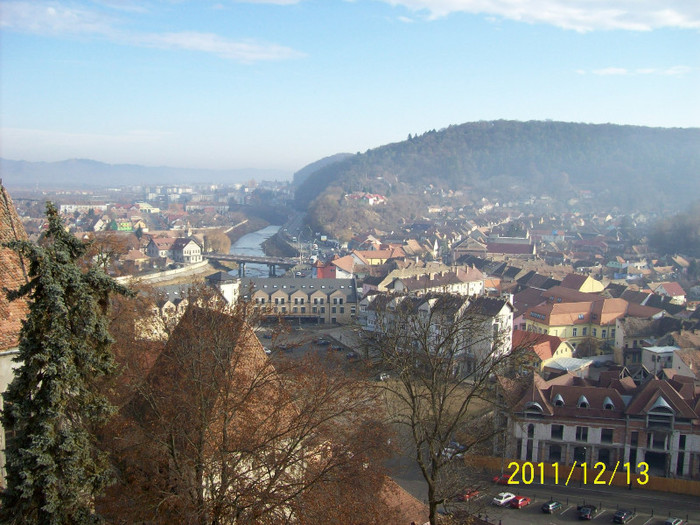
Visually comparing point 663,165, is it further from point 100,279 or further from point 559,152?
point 100,279

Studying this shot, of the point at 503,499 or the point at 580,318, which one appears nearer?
the point at 503,499

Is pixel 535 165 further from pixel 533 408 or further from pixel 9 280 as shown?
pixel 9 280

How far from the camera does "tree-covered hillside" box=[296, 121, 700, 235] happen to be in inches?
4294

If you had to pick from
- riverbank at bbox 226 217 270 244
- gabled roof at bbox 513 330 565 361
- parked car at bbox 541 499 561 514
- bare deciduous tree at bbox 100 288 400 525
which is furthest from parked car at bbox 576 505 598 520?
riverbank at bbox 226 217 270 244

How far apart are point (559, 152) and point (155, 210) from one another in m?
87.0

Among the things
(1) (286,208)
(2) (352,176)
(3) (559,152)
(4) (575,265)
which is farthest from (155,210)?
(3) (559,152)

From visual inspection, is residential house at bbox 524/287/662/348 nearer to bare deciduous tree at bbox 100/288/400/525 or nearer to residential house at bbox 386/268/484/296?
residential house at bbox 386/268/484/296

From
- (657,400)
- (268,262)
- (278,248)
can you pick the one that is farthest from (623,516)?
(278,248)

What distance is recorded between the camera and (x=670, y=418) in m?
13.9

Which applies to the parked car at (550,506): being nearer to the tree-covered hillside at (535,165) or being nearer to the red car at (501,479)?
the red car at (501,479)

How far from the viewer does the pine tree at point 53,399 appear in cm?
411

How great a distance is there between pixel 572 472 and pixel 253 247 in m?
56.4

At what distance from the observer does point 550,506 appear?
40.4 feet

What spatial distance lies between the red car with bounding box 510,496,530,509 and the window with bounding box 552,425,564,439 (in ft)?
7.48
